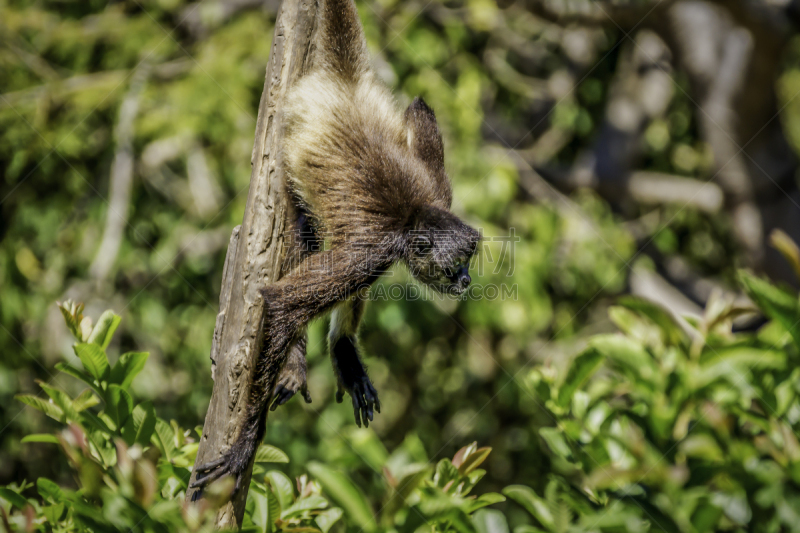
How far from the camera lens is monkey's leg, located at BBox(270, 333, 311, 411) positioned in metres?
3.06

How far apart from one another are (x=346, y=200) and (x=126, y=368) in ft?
3.55

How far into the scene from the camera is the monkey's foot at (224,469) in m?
2.32

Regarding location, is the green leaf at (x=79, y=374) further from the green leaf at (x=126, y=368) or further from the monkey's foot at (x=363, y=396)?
the monkey's foot at (x=363, y=396)

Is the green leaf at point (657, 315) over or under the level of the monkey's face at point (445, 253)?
under

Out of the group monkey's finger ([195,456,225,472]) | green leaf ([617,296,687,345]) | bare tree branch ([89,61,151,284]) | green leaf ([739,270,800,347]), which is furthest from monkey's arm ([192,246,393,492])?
bare tree branch ([89,61,151,284])

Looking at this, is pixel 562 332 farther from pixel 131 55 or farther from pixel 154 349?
pixel 131 55

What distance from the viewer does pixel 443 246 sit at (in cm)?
282

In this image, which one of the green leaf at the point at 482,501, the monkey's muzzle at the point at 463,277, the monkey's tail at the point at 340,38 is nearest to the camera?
the green leaf at the point at 482,501

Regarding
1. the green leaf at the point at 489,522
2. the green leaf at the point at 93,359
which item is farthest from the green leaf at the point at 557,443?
the green leaf at the point at 93,359

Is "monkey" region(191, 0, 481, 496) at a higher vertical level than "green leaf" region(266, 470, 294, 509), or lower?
higher

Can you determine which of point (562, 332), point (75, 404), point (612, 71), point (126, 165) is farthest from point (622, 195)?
point (75, 404)

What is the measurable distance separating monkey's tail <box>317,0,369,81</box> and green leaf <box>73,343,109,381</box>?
149 cm

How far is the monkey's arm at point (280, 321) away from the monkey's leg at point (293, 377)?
56 cm

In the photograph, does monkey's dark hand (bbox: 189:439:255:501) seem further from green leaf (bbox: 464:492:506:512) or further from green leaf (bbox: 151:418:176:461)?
green leaf (bbox: 464:492:506:512)
